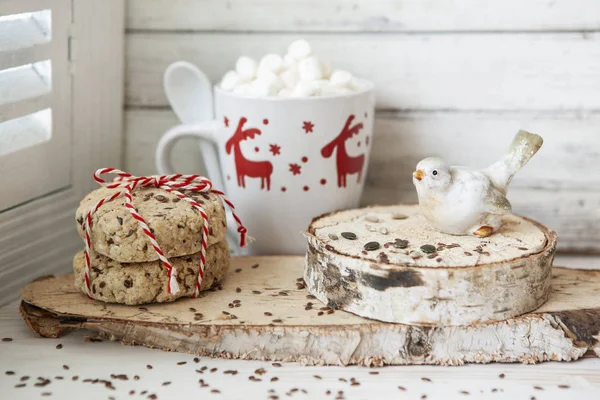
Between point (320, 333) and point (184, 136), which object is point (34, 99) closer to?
point (184, 136)

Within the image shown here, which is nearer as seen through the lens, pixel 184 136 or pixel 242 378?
pixel 242 378

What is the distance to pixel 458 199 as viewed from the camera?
95 cm

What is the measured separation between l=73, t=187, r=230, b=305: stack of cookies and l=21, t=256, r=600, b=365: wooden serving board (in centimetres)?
2

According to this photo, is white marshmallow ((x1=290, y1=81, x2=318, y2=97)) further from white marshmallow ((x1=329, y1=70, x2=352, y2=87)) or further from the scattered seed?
the scattered seed

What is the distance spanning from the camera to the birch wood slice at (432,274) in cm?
86

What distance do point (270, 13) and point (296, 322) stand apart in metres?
0.58

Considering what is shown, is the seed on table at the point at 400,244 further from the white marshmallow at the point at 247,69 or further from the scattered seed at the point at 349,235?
the white marshmallow at the point at 247,69

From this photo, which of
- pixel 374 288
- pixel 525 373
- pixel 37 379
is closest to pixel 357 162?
pixel 374 288

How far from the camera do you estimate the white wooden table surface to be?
32.2 inches

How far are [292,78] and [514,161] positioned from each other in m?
0.35

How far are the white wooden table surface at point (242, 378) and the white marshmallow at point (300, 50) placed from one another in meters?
0.49

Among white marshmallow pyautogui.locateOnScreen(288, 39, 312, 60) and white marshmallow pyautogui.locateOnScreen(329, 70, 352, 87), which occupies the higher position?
white marshmallow pyautogui.locateOnScreen(288, 39, 312, 60)

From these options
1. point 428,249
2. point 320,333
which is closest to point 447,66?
point 428,249

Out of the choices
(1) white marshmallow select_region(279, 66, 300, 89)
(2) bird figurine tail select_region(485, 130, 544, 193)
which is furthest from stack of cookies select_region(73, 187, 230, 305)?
(2) bird figurine tail select_region(485, 130, 544, 193)
